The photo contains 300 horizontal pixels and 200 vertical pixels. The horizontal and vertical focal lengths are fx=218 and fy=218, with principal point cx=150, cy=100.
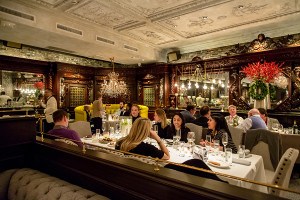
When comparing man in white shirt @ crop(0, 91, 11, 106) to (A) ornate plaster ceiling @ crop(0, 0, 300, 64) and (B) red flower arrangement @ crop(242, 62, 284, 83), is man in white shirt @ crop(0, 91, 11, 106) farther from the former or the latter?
(B) red flower arrangement @ crop(242, 62, 284, 83)

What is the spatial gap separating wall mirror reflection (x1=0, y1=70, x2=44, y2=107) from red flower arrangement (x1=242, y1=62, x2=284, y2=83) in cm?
787

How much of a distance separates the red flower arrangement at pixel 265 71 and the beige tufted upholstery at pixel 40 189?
6171 millimetres

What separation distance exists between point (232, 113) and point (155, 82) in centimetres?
471

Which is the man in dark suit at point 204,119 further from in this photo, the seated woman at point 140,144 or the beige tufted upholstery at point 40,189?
the beige tufted upholstery at point 40,189

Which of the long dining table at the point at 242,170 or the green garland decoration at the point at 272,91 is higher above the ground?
the green garland decoration at the point at 272,91

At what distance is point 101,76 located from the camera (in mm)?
10797

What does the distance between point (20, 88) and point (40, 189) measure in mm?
7984

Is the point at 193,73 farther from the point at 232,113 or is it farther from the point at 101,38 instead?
the point at 101,38

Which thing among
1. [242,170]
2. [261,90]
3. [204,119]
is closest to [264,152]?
[242,170]

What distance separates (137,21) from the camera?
621cm

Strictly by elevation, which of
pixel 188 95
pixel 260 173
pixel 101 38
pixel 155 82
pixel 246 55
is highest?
pixel 101 38

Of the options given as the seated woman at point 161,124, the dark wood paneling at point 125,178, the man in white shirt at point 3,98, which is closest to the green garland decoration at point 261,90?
the seated woman at point 161,124

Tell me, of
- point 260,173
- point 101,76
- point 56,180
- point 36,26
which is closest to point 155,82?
point 101,76

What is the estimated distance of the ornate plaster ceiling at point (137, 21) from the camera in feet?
16.6
